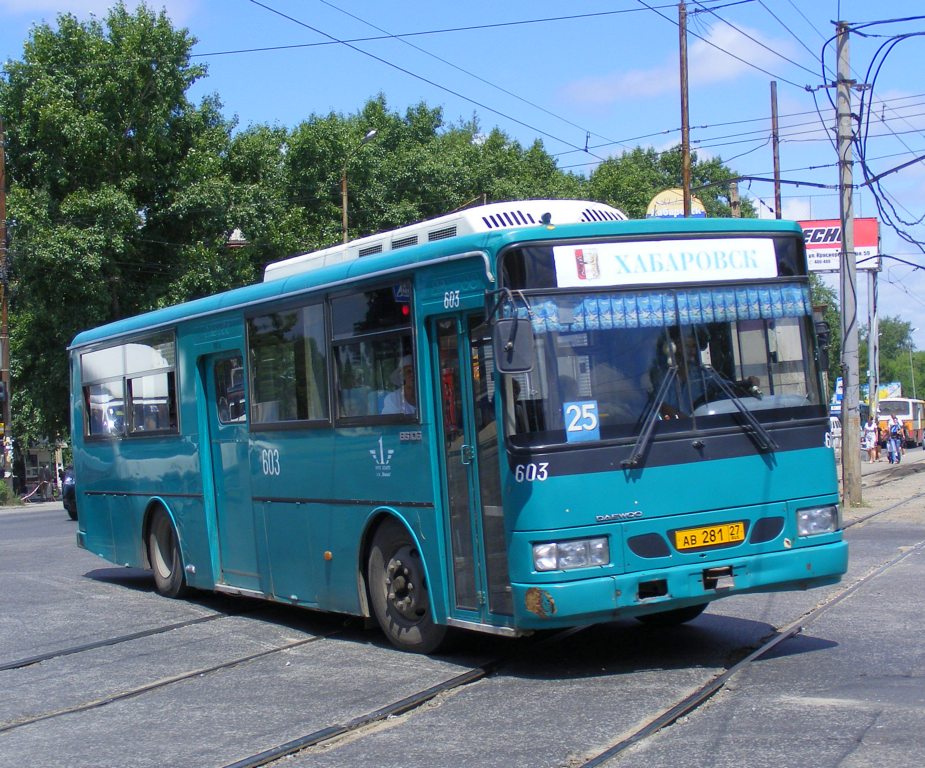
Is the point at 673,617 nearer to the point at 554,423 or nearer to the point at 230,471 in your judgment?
the point at 554,423

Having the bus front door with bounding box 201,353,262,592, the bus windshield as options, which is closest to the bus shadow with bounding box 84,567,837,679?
the bus front door with bounding box 201,353,262,592

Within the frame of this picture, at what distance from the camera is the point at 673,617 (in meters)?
9.43

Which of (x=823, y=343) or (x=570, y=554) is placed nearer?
(x=570, y=554)

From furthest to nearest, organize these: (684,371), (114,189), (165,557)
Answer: (114,189)
(165,557)
(684,371)

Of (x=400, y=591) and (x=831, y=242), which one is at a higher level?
(x=831, y=242)

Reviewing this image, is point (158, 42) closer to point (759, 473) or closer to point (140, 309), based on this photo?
point (140, 309)

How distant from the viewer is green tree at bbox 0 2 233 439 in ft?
110

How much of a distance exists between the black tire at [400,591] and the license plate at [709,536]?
1.82 m

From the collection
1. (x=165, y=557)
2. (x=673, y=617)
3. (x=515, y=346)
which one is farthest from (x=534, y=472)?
(x=165, y=557)

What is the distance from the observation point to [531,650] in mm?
8922

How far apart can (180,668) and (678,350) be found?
413cm

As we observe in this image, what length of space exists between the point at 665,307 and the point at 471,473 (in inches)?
64.1

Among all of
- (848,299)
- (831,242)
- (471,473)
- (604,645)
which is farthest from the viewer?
(831,242)

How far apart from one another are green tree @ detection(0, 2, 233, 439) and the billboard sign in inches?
703
